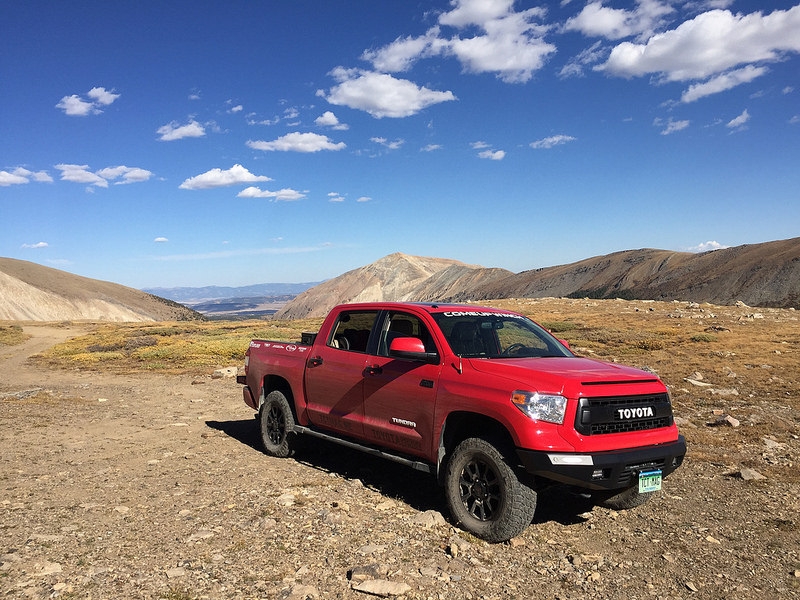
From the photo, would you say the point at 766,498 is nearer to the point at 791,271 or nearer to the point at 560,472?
the point at 560,472

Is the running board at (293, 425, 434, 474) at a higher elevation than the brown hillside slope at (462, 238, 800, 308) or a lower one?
lower

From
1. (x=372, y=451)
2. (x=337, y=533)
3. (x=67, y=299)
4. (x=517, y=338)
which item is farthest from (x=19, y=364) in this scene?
(x=67, y=299)

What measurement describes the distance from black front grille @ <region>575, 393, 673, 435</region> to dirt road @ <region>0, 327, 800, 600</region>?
3.50ft

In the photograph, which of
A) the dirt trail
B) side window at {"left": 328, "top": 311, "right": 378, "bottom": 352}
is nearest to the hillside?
the dirt trail

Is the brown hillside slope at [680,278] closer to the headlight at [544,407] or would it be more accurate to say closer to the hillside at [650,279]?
the hillside at [650,279]

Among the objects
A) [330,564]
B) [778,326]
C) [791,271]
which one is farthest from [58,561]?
[791,271]

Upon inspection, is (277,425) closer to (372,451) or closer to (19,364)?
(372,451)

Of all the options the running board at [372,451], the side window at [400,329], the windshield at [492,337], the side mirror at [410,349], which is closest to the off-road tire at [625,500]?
the windshield at [492,337]

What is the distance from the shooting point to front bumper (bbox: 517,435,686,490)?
454 cm

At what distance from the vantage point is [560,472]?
4.54m

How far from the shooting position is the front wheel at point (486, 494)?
4.77 metres

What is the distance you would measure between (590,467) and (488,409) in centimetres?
95

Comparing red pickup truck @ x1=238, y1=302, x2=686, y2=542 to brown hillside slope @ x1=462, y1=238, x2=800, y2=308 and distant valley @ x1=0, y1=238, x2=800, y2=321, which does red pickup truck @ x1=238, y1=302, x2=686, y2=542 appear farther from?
brown hillside slope @ x1=462, y1=238, x2=800, y2=308

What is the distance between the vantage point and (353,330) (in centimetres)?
713
